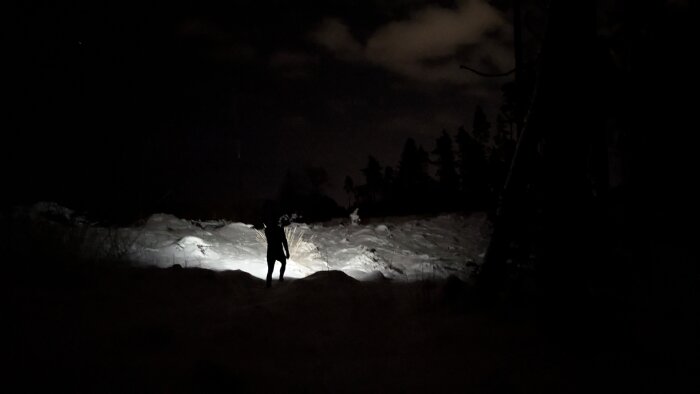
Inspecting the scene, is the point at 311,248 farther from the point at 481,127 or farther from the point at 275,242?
the point at 481,127

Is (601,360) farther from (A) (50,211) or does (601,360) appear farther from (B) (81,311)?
(A) (50,211)

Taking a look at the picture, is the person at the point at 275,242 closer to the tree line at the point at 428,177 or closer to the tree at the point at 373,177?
the tree line at the point at 428,177

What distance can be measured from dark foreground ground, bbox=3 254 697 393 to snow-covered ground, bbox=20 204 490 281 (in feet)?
6.45

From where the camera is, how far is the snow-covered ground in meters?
6.78

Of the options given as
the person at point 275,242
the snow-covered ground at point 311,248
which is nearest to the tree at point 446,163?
A: the snow-covered ground at point 311,248

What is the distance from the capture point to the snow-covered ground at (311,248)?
22.2 feet

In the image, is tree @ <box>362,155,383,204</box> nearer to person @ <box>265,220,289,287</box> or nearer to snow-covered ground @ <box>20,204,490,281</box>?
snow-covered ground @ <box>20,204,490,281</box>

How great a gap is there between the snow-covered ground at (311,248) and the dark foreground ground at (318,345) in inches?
77.4

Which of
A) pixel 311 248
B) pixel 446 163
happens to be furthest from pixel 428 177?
pixel 311 248

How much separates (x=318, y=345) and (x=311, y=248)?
23.0 feet

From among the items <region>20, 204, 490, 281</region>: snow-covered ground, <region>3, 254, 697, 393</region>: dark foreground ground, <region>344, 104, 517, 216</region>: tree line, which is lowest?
<region>3, 254, 697, 393</region>: dark foreground ground

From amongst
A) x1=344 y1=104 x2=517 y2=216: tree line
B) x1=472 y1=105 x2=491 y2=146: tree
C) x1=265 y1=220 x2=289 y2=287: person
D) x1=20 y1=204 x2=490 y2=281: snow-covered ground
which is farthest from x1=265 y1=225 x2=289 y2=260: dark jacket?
x1=472 y1=105 x2=491 y2=146: tree

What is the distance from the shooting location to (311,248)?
10016 mm

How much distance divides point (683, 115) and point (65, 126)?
1297 centimetres
